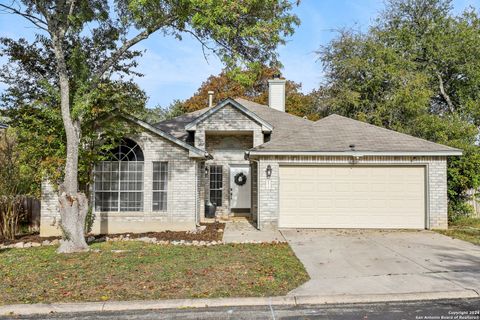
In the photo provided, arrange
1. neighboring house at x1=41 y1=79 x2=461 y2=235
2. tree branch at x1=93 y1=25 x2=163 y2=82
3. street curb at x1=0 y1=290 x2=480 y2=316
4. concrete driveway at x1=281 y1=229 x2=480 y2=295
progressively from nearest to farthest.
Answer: street curb at x1=0 y1=290 x2=480 y2=316 → concrete driveway at x1=281 y1=229 x2=480 y2=295 → tree branch at x1=93 y1=25 x2=163 y2=82 → neighboring house at x1=41 y1=79 x2=461 y2=235

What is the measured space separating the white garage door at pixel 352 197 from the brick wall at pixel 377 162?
0.72ft

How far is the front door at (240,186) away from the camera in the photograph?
1609cm

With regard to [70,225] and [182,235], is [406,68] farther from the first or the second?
[70,225]

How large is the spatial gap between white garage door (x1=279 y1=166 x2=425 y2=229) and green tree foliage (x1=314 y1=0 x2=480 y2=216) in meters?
9.02

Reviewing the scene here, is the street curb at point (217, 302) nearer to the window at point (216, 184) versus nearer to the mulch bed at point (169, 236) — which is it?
the mulch bed at point (169, 236)

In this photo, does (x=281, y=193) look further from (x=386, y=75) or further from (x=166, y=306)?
(x=386, y=75)

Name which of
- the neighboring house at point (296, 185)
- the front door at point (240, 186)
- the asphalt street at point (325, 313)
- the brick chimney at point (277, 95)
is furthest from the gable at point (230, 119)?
the asphalt street at point (325, 313)

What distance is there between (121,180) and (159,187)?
4.15ft

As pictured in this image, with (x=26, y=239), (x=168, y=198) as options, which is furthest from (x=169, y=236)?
(x=26, y=239)

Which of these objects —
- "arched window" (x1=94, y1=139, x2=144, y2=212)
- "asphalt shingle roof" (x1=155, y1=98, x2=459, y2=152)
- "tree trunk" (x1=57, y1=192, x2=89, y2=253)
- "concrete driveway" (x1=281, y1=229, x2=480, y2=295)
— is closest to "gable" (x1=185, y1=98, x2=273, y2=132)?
"asphalt shingle roof" (x1=155, y1=98, x2=459, y2=152)

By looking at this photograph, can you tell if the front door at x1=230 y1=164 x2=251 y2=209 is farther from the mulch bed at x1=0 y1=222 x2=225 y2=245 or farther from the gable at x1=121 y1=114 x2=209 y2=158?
the gable at x1=121 y1=114 x2=209 y2=158

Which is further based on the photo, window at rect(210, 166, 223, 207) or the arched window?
window at rect(210, 166, 223, 207)

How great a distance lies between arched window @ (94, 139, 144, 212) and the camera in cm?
1266

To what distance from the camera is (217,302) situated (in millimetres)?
5574
